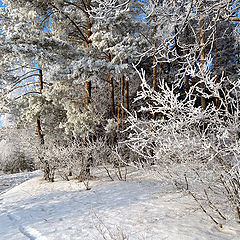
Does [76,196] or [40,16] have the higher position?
[40,16]

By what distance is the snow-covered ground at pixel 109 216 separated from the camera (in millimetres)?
3371

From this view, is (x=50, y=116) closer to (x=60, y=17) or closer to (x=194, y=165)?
(x=60, y=17)

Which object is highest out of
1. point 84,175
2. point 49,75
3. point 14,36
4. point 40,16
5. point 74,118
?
point 40,16

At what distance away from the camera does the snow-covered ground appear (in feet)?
11.1

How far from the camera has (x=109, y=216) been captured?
4266 mm

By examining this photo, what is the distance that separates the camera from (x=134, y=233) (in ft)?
11.2

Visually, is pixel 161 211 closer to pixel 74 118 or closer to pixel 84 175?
pixel 84 175

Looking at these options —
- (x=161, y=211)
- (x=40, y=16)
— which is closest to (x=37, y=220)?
(x=161, y=211)

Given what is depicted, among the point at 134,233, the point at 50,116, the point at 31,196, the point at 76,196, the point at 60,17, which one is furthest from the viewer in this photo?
the point at 50,116

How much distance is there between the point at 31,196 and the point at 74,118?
9.94 feet

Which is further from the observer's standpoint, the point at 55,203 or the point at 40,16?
the point at 40,16

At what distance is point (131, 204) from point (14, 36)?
620 centimetres

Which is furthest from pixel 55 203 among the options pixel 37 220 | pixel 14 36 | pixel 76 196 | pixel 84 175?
pixel 14 36

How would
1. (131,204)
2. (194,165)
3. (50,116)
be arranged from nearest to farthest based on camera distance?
(194,165), (131,204), (50,116)
